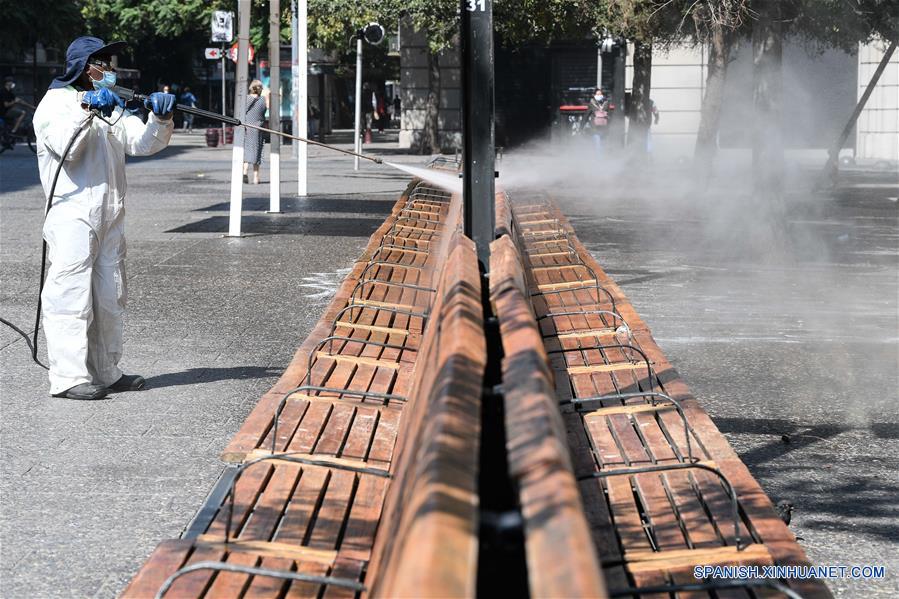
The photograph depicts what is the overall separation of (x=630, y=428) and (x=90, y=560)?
1.90 metres

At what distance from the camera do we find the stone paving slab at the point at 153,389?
4.70 meters

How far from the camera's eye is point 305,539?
3.68 m

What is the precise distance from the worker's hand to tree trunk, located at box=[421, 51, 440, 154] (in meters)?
30.3

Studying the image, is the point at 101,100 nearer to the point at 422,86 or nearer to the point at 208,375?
the point at 208,375

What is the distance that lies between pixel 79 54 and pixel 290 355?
6.97ft

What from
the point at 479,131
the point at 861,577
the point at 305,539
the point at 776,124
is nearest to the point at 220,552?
the point at 305,539


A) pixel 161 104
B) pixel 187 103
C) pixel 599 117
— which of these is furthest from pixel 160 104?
pixel 187 103

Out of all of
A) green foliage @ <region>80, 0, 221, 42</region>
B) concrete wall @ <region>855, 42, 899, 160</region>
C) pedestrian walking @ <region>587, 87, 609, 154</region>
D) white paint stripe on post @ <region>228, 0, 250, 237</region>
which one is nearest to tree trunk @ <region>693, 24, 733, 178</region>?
white paint stripe on post @ <region>228, 0, 250, 237</region>

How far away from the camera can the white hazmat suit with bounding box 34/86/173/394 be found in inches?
270

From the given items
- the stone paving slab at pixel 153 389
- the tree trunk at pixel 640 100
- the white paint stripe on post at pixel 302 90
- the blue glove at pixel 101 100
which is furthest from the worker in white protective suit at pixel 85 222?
the tree trunk at pixel 640 100

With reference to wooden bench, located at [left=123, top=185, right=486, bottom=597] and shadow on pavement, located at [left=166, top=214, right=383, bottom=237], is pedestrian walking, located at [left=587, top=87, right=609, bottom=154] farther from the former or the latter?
wooden bench, located at [left=123, top=185, right=486, bottom=597]

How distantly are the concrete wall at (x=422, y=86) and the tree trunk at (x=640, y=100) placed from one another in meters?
7.60

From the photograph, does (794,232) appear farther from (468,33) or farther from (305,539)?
(305,539)

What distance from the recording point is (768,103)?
48.9 ft
